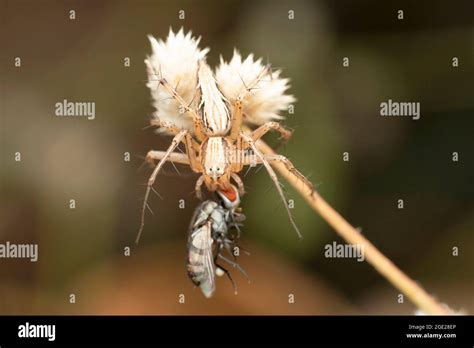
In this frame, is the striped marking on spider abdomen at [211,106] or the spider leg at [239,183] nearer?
the striped marking on spider abdomen at [211,106]

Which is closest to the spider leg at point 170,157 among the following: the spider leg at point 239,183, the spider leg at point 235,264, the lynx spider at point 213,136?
the lynx spider at point 213,136

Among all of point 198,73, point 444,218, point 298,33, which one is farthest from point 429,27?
point 198,73

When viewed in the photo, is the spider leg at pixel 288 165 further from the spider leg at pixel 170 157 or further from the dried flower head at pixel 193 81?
the spider leg at pixel 170 157

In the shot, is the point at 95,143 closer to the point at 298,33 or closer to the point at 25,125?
the point at 25,125

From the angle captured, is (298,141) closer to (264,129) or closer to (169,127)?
(264,129)

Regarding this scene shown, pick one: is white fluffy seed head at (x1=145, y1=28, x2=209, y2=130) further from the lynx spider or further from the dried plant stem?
the dried plant stem

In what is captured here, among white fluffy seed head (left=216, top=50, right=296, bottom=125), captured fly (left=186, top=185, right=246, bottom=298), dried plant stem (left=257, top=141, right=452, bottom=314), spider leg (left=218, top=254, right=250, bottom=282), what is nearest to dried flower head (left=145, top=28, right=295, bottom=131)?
white fluffy seed head (left=216, top=50, right=296, bottom=125)
